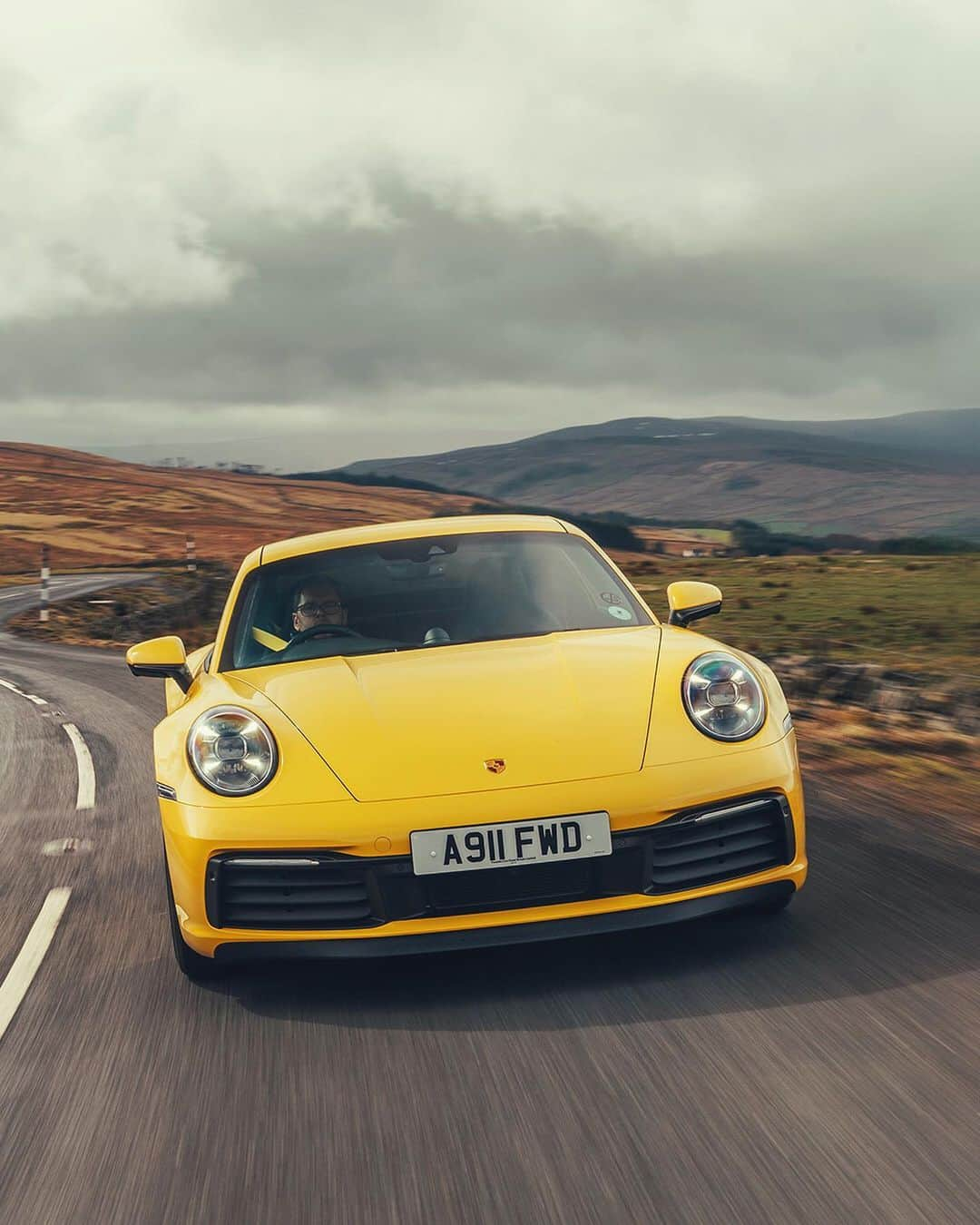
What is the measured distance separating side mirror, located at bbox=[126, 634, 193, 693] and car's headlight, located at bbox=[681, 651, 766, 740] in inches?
74.8

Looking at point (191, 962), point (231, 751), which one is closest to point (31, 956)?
point (191, 962)

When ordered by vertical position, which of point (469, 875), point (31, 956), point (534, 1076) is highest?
point (469, 875)

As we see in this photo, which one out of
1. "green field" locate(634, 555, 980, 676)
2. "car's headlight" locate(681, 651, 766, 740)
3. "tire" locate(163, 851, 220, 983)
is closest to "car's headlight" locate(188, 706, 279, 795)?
"tire" locate(163, 851, 220, 983)

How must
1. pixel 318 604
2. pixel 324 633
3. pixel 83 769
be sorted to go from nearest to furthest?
pixel 324 633 < pixel 318 604 < pixel 83 769

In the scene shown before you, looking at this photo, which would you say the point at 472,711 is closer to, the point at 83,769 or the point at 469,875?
the point at 469,875

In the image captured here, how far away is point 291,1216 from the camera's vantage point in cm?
245

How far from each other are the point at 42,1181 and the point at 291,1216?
0.61 meters

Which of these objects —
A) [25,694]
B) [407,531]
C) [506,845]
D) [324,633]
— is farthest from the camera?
[25,694]

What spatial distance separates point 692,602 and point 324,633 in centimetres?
141

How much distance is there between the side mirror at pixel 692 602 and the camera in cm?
508

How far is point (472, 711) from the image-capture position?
3.92 meters

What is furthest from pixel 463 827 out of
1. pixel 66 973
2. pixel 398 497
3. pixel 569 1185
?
pixel 398 497

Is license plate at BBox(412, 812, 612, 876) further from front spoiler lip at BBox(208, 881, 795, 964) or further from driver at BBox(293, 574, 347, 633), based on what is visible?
driver at BBox(293, 574, 347, 633)

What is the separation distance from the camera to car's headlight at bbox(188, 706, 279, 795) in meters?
3.82
